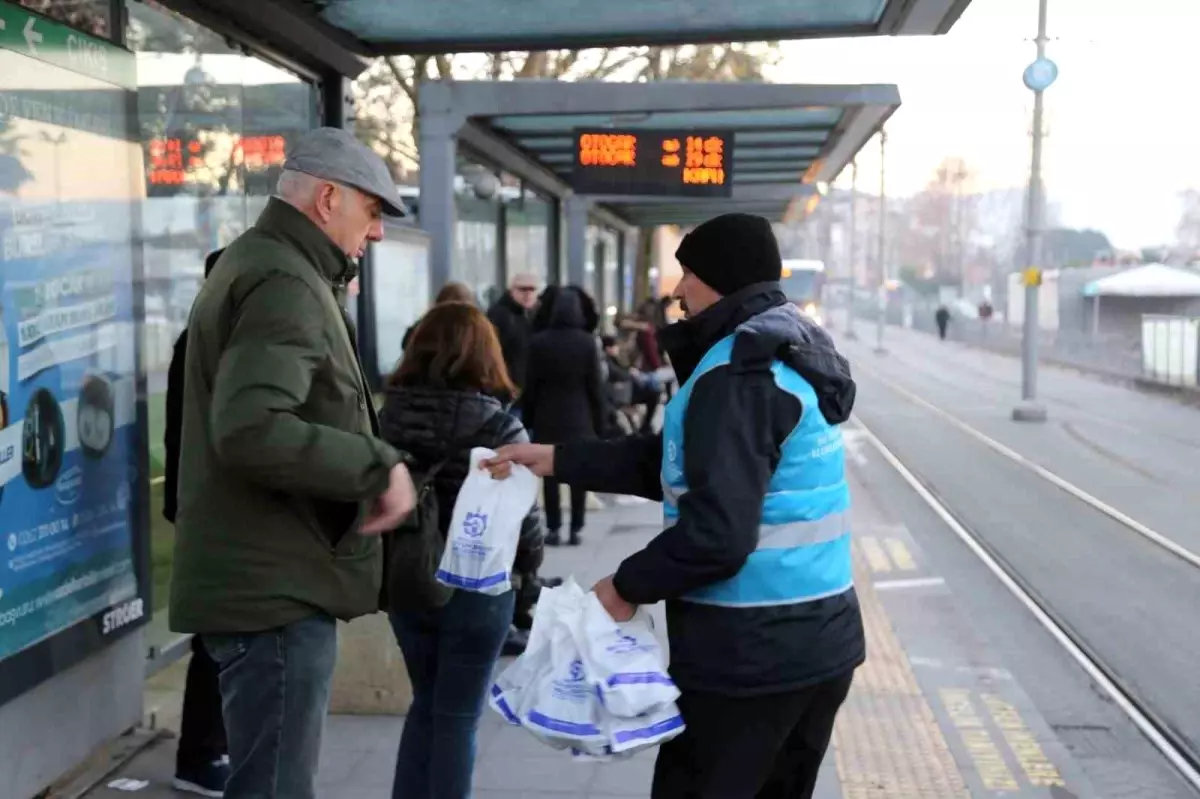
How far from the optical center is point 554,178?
17984 millimetres

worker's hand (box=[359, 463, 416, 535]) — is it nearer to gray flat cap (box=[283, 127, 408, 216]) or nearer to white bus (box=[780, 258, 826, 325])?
gray flat cap (box=[283, 127, 408, 216])

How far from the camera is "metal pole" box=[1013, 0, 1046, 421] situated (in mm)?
20750

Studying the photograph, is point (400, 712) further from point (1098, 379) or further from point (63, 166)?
point (1098, 379)

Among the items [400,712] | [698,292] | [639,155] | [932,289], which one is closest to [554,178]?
[639,155]

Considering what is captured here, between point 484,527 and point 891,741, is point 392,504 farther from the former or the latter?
point 891,741

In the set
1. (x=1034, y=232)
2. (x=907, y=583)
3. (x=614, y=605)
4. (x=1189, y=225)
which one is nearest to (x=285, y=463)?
(x=614, y=605)

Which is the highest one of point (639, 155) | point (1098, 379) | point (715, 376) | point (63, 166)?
point (639, 155)

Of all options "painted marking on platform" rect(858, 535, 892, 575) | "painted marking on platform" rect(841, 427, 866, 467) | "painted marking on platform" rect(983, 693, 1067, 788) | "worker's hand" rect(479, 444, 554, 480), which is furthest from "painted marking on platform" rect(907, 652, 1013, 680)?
"painted marking on platform" rect(841, 427, 866, 467)

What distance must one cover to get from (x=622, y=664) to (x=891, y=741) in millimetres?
3006

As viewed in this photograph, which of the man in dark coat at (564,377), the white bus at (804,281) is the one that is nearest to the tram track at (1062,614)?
the man in dark coat at (564,377)

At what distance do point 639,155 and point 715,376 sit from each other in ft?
34.1

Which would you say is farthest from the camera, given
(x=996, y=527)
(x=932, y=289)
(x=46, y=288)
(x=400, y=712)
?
(x=932, y=289)

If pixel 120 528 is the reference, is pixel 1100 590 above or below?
below

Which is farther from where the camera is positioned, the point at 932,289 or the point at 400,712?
the point at 932,289
